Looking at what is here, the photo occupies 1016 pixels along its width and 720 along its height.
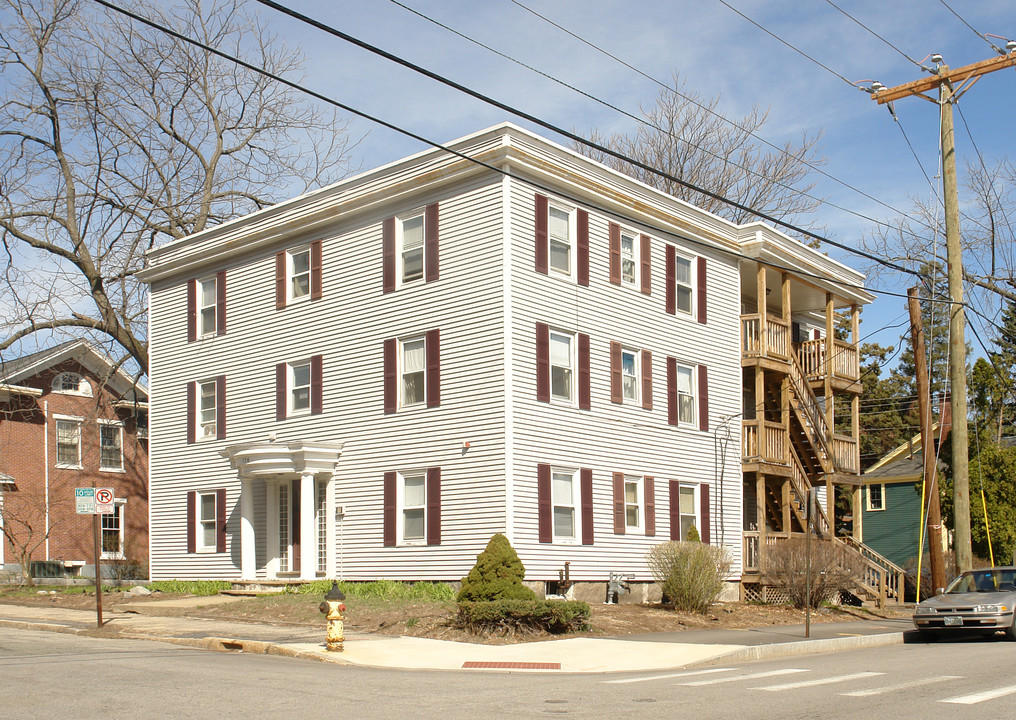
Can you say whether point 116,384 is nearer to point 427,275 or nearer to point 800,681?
point 427,275

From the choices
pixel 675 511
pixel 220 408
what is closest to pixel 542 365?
pixel 675 511

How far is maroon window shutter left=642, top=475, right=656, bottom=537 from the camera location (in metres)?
25.9

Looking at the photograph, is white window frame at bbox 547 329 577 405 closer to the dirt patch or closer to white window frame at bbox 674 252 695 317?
white window frame at bbox 674 252 695 317

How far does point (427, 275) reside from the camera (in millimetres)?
24344

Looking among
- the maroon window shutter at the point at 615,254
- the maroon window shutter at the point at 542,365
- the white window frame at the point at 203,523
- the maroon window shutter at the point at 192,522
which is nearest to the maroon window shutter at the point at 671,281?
the maroon window shutter at the point at 615,254

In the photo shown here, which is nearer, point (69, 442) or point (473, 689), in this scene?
point (473, 689)

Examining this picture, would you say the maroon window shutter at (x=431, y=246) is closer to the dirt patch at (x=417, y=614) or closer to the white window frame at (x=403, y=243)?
the white window frame at (x=403, y=243)

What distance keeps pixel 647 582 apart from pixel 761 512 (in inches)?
176

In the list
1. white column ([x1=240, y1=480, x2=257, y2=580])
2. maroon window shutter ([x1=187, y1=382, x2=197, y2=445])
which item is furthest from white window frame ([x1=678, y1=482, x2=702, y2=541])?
maroon window shutter ([x1=187, y1=382, x2=197, y2=445])

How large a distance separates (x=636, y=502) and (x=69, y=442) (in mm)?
22269

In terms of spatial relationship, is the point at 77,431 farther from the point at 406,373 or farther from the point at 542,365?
the point at 542,365

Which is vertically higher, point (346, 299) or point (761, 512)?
point (346, 299)

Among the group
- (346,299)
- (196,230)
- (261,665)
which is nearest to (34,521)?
(196,230)

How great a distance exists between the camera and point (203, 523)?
2878 centimetres
